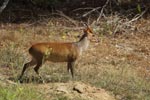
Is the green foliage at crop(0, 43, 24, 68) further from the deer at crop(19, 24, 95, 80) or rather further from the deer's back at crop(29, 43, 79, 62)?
the deer's back at crop(29, 43, 79, 62)

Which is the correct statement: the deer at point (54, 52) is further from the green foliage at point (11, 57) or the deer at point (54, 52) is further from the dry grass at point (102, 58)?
the green foliage at point (11, 57)

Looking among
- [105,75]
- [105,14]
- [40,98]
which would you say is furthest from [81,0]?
[40,98]

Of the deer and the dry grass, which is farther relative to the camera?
the dry grass

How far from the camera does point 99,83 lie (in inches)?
371

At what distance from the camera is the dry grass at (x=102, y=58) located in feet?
31.4

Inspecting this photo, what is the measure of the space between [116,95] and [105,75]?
54.0 inches

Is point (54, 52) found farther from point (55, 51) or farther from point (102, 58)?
point (102, 58)

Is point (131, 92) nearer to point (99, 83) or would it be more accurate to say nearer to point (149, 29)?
point (99, 83)

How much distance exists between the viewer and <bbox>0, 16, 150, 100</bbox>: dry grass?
9562 millimetres

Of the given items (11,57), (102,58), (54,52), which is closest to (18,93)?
(54,52)

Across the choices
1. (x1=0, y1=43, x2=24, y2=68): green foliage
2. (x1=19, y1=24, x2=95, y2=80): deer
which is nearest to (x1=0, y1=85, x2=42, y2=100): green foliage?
(x1=19, y1=24, x2=95, y2=80): deer

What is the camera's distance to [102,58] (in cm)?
1256

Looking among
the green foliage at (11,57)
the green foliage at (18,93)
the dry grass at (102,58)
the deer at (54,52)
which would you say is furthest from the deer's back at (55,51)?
the green foliage at (11,57)

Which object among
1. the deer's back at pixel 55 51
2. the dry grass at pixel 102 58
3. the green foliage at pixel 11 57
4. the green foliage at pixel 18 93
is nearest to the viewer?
the green foliage at pixel 18 93
